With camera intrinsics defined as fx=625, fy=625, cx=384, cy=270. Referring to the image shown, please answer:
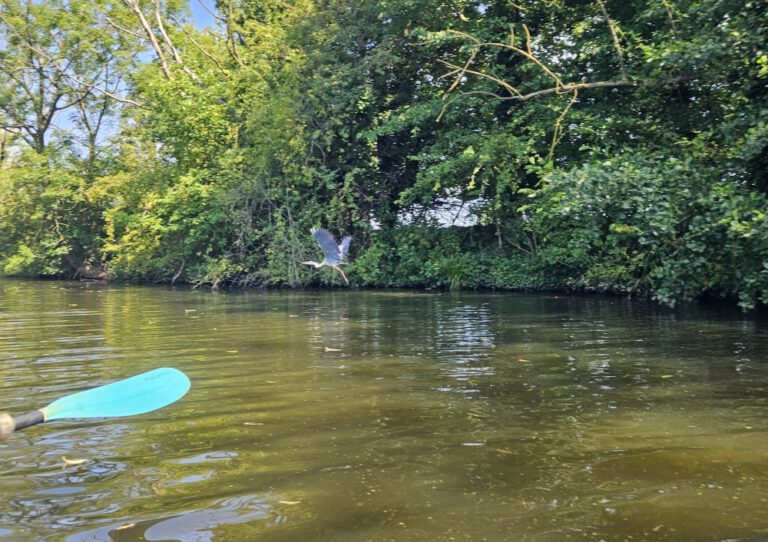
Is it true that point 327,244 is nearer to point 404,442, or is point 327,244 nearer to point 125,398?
point 125,398

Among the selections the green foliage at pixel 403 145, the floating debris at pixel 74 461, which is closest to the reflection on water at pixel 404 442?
the floating debris at pixel 74 461

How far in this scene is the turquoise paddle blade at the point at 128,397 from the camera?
3.75m

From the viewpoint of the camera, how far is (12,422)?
3025 mm

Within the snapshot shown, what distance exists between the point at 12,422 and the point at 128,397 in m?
1.01

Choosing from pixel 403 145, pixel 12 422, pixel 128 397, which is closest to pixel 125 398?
pixel 128 397

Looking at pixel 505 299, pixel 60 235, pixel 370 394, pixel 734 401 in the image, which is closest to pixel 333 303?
pixel 505 299

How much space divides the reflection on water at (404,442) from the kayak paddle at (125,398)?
277 millimetres

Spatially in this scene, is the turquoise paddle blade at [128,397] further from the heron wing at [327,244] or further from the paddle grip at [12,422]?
the heron wing at [327,244]

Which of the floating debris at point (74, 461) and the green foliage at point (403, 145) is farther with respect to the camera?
the green foliage at point (403, 145)

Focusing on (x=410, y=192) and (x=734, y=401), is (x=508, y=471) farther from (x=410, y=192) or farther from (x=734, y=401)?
(x=410, y=192)

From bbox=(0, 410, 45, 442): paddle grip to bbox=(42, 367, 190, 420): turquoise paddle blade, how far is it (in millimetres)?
336

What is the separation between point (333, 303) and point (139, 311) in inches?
171

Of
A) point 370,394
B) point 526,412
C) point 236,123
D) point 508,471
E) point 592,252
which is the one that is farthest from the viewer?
point 236,123

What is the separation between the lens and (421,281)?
20.0 m
